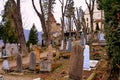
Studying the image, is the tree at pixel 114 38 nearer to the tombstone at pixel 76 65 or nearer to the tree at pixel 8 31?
the tombstone at pixel 76 65

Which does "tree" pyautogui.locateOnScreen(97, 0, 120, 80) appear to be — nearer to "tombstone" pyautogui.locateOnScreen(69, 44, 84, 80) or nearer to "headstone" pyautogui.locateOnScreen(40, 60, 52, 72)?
"tombstone" pyautogui.locateOnScreen(69, 44, 84, 80)

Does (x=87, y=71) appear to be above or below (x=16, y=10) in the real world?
below

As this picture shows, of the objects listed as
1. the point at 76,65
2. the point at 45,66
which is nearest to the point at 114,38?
the point at 76,65

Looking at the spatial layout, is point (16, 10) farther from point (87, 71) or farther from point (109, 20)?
point (109, 20)

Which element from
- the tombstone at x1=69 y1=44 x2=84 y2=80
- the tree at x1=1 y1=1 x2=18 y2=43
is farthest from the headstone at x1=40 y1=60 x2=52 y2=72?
the tree at x1=1 y1=1 x2=18 y2=43

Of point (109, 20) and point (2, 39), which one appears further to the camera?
point (2, 39)

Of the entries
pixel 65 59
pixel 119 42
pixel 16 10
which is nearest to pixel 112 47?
pixel 119 42

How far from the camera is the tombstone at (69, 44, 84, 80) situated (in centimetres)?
471

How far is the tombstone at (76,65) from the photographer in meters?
4.71

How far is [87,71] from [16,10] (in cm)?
1496

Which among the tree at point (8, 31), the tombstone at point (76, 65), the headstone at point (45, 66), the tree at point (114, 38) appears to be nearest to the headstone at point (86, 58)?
the headstone at point (45, 66)

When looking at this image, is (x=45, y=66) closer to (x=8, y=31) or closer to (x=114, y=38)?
(x=114, y=38)

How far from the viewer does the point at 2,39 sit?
42.1m

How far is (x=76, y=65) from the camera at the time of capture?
188 inches
